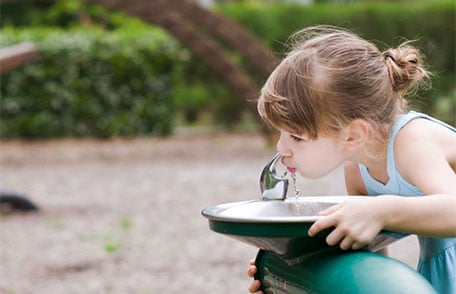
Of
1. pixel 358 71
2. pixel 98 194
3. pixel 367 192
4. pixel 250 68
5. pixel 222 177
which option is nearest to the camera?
pixel 358 71

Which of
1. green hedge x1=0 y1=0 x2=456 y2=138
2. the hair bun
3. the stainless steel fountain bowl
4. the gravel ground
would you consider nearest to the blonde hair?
the hair bun

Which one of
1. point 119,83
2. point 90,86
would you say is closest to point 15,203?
point 90,86

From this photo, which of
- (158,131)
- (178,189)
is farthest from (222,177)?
(158,131)

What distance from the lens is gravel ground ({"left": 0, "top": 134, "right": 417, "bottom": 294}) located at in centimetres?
526

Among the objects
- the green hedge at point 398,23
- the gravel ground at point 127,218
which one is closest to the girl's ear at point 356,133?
the gravel ground at point 127,218

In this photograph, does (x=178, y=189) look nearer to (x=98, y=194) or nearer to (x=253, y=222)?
(x=98, y=194)

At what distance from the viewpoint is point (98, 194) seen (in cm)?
900

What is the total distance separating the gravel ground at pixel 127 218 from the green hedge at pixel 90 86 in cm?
62

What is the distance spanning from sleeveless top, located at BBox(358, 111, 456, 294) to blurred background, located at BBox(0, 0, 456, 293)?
1.18 m

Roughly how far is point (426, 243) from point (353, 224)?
19.0 inches

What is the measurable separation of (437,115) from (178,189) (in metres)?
8.33

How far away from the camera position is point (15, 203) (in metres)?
7.77

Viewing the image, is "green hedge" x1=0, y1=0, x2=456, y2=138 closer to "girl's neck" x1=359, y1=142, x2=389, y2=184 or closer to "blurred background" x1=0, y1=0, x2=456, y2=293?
"blurred background" x1=0, y1=0, x2=456, y2=293

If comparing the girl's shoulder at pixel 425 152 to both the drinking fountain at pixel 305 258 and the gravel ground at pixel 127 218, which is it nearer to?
the drinking fountain at pixel 305 258
